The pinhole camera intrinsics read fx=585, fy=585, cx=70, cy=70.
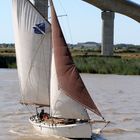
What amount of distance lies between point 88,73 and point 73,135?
96.6 feet

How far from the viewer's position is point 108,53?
54094 mm

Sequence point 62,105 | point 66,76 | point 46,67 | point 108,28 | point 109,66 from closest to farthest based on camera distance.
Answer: point 66,76 → point 62,105 → point 46,67 → point 109,66 → point 108,28

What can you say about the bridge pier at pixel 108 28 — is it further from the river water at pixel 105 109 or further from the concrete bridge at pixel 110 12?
the river water at pixel 105 109

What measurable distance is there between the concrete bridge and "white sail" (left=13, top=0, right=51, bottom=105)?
35.3 meters

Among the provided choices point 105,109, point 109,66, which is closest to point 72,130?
point 105,109

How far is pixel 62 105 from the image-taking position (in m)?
14.5

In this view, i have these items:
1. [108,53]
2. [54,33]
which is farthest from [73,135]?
[108,53]

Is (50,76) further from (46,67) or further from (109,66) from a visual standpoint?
(109,66)

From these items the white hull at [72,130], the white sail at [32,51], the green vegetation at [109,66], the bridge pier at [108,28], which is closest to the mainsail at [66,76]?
the white hull at [72,130]

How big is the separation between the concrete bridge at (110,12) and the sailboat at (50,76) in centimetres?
3546

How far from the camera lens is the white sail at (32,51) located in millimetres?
15727

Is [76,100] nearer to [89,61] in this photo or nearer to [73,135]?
[73,135]

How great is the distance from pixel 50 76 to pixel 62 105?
1.20 m

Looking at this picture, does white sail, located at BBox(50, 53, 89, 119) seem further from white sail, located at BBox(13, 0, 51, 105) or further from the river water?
white sail, located at BBox(13, 0, 51, 105)
